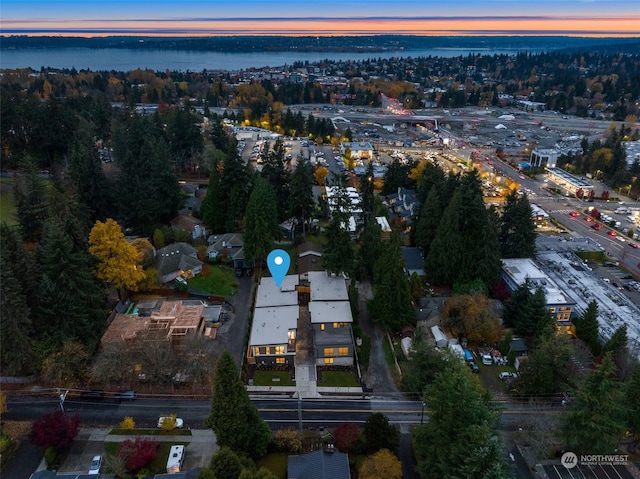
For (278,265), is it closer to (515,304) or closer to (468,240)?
(468,240)

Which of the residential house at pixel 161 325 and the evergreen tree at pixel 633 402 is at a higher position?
the evergreen tree at pixel 633 402

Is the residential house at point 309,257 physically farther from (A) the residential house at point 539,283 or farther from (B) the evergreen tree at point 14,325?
(B) the evergreen tree at point 14,325

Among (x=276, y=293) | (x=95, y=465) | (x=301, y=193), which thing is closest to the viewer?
(x=95, y=465)

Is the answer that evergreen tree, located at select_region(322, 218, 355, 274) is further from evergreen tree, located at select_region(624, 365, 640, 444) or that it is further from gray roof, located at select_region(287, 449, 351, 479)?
evergreen tree, located at select_region(624, 365, 640, 444)

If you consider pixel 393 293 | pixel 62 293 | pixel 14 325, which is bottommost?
pixel 393 293

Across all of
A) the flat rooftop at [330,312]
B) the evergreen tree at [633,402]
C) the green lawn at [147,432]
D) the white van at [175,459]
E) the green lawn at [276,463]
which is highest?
the evergreen tree at [633,402]

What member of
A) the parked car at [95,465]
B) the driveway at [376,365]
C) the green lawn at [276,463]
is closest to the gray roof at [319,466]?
the green lawn at [276,463]

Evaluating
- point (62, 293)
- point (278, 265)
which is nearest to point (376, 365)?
point (278, 265)

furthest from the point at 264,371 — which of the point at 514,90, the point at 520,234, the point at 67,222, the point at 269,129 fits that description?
the point at 514,90
